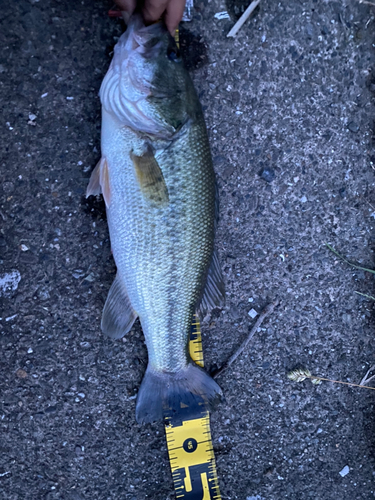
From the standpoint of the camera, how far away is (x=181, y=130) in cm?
173

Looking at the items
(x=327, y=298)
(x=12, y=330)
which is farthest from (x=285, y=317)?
(x=12, y=330)

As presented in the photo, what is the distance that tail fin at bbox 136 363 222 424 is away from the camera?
Answer: 1990 millimetres

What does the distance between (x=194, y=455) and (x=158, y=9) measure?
2.68 meters

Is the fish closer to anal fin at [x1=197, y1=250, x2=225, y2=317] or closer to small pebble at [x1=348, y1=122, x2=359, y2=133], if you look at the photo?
anal fin at [x1=197, y1=250, x2=225, y2=317]

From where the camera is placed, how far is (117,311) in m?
1.96

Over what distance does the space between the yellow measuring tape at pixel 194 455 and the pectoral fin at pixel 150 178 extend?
96 centimetres

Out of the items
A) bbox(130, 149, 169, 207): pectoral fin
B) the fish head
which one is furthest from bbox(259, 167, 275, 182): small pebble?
bbox(130, 149, 169, 207): pectoral fin

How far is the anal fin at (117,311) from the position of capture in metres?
1.95

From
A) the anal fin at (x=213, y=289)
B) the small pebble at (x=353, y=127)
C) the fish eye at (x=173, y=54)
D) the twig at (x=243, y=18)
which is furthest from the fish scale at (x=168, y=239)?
the small pebble at (x=353, y=127)

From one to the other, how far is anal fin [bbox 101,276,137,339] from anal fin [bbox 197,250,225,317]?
16.6 inches

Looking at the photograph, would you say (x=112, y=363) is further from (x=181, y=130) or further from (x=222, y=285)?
(x=181, y=130)

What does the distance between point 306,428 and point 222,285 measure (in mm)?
1349

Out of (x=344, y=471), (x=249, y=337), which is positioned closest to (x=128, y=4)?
(x=249, y=337)

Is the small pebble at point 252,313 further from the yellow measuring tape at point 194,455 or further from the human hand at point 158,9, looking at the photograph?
the human hand at point 158,9
